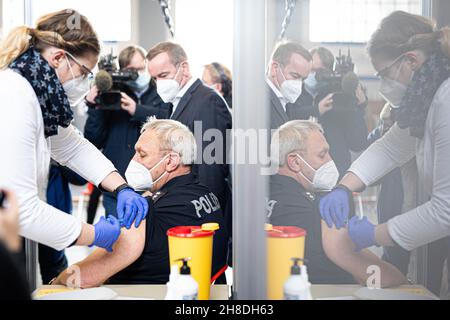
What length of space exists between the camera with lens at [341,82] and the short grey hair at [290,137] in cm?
13

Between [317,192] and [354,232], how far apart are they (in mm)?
214

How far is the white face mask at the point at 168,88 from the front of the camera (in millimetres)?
2154

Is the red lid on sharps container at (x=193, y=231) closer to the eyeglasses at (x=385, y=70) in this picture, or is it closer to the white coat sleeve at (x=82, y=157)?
the white coat sleeve at (x=82, y=157)

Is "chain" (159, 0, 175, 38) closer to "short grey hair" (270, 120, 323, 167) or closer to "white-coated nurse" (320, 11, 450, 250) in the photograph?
"short grey hair" (270, 120, 323, 167)

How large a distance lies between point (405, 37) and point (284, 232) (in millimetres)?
922

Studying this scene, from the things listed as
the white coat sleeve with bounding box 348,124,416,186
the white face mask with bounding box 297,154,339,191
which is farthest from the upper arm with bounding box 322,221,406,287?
the white coat sleeve with bounding box 348,124,416,186

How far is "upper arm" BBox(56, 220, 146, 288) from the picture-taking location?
81.4 inches

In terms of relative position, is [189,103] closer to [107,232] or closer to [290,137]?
[290,137]

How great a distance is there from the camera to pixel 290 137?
2088 millimetres

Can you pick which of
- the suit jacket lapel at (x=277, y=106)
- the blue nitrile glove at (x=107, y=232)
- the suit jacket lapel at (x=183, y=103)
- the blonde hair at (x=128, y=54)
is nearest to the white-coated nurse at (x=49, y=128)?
the blue nitrile glove at (x=107, y=232)

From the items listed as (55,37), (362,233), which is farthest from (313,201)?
(55,37)

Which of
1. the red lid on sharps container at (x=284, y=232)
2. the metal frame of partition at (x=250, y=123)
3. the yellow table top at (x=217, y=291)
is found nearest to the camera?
the metal frame of partition at (x=250, y=123)

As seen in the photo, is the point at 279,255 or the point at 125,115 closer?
the point at 279,255
